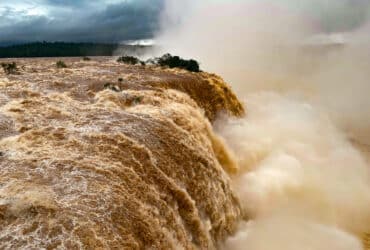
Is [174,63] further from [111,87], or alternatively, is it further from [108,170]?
[108,170]

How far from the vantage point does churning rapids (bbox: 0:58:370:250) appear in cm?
1037

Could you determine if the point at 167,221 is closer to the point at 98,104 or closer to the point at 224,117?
the point at 98,104

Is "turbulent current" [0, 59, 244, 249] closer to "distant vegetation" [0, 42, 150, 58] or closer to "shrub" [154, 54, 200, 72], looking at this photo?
"shrub" [154, 54, 200, 72]

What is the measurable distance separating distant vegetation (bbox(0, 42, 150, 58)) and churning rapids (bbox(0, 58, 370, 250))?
148 feet

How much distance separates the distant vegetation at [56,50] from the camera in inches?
3113

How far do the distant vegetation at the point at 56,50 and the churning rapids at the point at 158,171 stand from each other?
148 feet

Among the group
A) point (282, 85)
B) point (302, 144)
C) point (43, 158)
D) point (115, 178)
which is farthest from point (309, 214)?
point (282, 85)

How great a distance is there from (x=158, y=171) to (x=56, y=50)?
263 ft

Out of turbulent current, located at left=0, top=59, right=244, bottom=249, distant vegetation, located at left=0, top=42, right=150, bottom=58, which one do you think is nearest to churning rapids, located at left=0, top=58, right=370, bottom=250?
turbulent current, located at left=0, top=59, right=244, bottom=249

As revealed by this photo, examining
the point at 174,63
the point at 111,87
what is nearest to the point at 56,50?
the point at 174,63

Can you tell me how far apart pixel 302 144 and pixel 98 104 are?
487 inches

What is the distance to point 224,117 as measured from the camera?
2414 cm

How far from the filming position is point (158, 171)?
13.1 m

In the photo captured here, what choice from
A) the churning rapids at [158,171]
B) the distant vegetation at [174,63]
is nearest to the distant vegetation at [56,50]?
the distant vegetation at [174,63]
